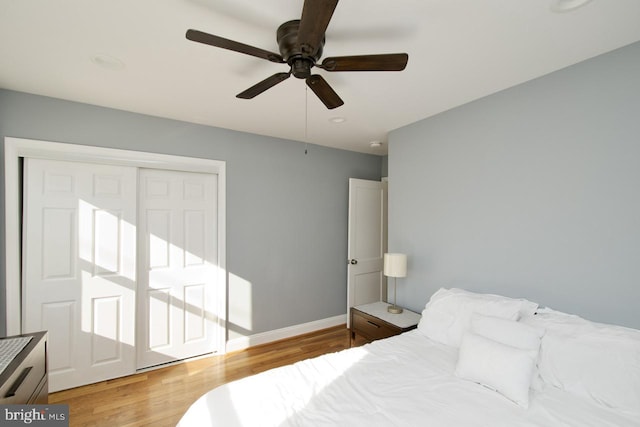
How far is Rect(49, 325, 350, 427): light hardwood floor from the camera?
6.91 feet

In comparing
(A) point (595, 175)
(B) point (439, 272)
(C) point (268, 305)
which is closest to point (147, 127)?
(C) point (268, 305)

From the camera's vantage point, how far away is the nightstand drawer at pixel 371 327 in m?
2.56

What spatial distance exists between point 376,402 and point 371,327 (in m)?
1.40

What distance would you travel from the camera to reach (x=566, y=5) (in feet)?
4.36

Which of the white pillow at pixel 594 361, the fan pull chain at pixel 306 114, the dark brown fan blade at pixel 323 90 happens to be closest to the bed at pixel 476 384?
the white pillow at pixel 594 361

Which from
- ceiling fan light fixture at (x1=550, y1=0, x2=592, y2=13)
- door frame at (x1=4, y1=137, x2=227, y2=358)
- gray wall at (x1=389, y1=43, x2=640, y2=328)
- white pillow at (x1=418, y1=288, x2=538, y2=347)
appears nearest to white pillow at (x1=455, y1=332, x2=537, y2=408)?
white pillow at (x1=418, y1=288, x2=538, y2=347)

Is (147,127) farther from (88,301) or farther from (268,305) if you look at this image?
(268,305)

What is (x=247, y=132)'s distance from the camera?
129 inches

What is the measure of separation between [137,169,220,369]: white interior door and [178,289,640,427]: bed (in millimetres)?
1803

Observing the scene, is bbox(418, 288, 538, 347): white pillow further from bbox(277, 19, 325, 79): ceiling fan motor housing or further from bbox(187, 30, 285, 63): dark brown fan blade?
bbox(187, 30, 285, 63): dark brown fan blade

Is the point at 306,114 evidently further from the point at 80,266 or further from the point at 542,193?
the point at 80,266

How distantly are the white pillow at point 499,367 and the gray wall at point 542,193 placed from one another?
68cm

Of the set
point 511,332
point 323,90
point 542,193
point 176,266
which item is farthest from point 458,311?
point 176,266

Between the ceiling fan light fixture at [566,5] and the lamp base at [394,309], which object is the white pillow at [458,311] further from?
the ceiling fan light fixture at [566,5]
